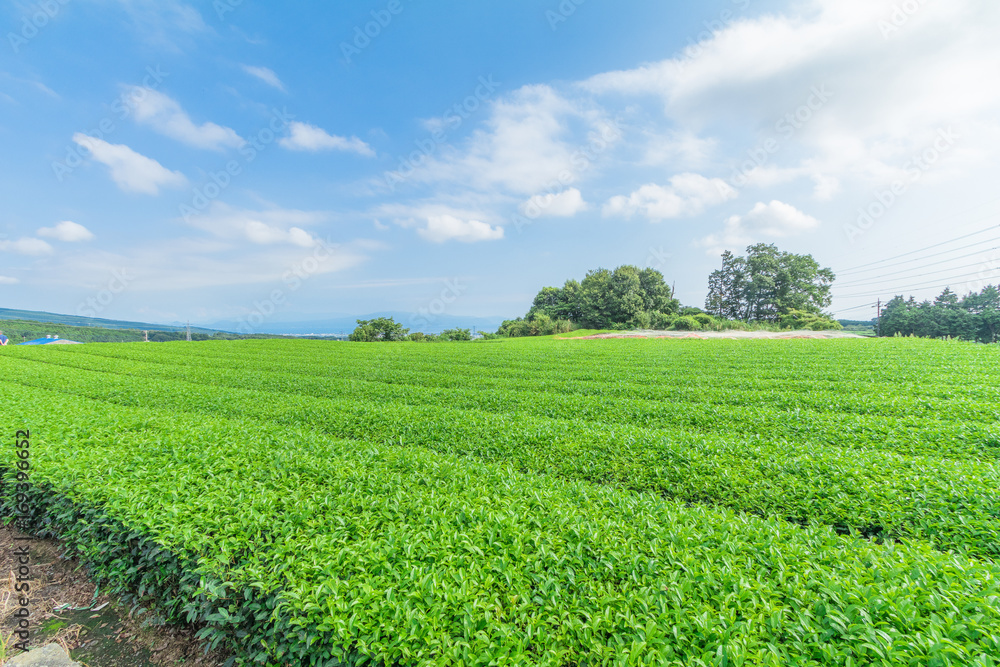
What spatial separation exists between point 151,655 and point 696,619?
13.3 feet

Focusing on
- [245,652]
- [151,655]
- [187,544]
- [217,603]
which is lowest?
[151,655]

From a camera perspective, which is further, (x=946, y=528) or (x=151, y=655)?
(x=946, y=528)

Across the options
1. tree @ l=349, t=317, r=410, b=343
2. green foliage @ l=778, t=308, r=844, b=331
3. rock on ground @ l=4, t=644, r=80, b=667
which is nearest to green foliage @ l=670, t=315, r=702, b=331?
green foliage @ l=778, t=308, r=844, b=331

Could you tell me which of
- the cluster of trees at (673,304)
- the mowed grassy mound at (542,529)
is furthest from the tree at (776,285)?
the mowed grassy mound at (542,529)

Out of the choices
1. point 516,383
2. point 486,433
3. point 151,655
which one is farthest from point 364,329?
point 151,655

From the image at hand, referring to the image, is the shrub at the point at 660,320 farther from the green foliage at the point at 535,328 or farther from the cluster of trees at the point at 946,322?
the cluster of trees at the point at 946,322

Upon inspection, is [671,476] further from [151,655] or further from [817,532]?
[151,655]

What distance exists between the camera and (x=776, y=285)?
58656mm

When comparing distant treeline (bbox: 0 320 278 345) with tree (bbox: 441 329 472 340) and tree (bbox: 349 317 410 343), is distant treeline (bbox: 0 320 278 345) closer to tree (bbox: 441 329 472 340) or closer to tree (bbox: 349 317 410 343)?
tree (bbox: 349 317 410 343)

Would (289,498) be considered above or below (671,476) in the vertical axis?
above

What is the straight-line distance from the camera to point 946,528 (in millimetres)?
4121

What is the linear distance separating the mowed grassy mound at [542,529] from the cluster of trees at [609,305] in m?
43.4

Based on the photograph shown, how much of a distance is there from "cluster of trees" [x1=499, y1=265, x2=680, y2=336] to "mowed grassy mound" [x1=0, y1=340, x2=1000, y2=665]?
43.4 metres

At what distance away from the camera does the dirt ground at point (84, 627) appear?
10.3ft
